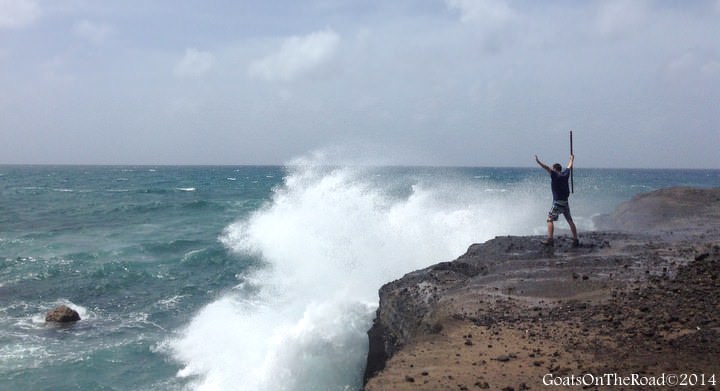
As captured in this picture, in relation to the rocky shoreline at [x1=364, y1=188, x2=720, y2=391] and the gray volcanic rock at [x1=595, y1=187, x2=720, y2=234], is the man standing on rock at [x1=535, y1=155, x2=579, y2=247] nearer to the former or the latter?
the rocky shoreline at [x1=364, y1=188, x2=720, y2=391]

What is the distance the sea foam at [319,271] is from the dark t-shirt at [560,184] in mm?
3628

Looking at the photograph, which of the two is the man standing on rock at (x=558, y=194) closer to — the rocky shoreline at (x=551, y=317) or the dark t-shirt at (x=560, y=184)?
the dark t-shirt at (x=560, y=184)

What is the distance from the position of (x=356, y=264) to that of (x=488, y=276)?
16.8 ft

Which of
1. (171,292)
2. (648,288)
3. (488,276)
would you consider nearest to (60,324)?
(171,292)

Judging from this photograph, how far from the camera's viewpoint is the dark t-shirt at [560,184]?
8.69 m

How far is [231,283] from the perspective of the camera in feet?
44.5

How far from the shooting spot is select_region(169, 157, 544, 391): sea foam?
25.3 ft

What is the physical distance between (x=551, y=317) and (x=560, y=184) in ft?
12.2

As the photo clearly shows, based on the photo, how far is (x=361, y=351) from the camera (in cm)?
755

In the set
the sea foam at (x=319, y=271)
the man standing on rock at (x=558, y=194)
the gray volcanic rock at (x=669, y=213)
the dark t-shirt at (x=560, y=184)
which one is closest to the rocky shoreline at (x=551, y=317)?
the man standing on rock at (x=558, y=194)

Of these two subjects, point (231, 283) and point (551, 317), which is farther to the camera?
point (231, 283)

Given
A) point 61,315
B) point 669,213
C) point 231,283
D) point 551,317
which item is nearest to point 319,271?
point 231,283

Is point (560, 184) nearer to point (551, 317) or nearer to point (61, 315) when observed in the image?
point (551, 317)

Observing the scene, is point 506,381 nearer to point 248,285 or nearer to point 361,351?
point 361,351
